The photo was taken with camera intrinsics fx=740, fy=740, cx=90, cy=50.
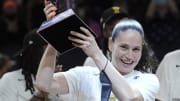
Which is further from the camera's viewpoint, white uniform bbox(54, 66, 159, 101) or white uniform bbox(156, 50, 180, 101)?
white uniform bbox(156, 50, 180, 101)

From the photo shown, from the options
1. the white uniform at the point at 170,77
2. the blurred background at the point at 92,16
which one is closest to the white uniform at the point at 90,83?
the white uniform at the point at 170,77

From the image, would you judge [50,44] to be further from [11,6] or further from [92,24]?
[11,6]

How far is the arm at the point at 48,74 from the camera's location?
15.4 feet

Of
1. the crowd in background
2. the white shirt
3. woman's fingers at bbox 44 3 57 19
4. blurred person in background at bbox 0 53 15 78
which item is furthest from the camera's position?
the crowd in background

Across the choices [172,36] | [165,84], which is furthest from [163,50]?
[165,84]

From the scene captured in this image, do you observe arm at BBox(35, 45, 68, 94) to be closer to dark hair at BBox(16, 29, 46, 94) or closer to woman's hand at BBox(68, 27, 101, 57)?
woman's hand at BBox(68, 27, 101, 57)

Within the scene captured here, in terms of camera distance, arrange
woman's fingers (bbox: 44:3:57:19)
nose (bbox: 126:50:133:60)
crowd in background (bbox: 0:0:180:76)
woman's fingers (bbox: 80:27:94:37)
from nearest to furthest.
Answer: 1. woman's fingers (bbox: 80:27:94:37)
2. woman's fingers (bbox: 44:3:57:19)
3. nose (bbox: 126:50:133:60)
4. crowd in background (bbox: 0:0:180:76)

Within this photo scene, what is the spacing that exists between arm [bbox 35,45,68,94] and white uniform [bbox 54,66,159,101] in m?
0.08

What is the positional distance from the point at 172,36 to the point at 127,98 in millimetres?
4209

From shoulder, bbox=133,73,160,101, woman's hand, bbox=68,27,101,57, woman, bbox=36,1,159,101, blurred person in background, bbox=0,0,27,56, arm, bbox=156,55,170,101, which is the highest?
woman's hand, bbox=68,27,101,57

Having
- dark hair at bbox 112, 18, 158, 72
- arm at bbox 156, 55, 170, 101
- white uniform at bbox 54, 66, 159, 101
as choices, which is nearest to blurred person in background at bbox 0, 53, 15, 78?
arm at bbox 156, 55, 170, 101

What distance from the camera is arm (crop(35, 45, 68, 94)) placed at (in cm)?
470

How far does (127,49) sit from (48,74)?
53 cm

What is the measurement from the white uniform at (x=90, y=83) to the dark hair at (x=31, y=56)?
0.96 m
